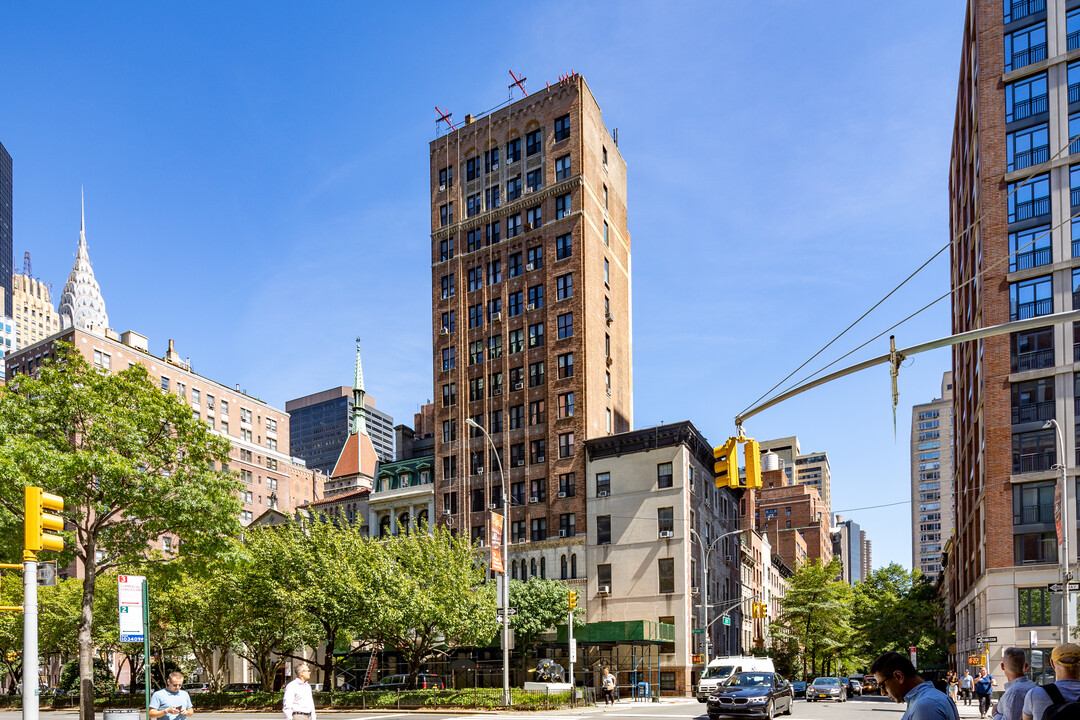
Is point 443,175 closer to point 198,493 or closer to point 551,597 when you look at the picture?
point 551,597

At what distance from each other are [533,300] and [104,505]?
40614mm

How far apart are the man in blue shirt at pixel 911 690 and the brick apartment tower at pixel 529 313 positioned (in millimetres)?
55882

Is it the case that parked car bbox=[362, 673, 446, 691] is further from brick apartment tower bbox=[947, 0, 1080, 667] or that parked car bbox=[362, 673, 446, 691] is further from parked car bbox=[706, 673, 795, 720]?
brick apartment tower bbox=[947, 0, 1080, 667]

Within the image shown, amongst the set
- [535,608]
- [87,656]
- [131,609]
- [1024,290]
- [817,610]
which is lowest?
[817,610]

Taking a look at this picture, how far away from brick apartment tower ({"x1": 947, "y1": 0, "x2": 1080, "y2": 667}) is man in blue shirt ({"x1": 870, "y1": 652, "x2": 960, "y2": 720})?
1786 inches

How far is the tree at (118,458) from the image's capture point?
30.4 metres

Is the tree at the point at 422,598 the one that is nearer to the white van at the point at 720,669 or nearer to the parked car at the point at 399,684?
the parked car at the point at 399,684

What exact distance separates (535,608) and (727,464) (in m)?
42.7

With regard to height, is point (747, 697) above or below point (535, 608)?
above

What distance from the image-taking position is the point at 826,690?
53219 millimetres

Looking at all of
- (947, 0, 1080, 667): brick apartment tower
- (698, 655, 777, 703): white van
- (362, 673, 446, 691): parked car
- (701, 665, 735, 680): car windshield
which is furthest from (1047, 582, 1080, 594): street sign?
(362, 673, 446, 691): parked car

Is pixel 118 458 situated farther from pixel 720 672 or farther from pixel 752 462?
pixel 720 672

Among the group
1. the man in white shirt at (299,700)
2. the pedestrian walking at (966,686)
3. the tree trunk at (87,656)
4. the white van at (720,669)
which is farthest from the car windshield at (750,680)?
the pedestrian walking at (966,686)

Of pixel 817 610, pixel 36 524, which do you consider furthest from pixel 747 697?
pixel 817 610
